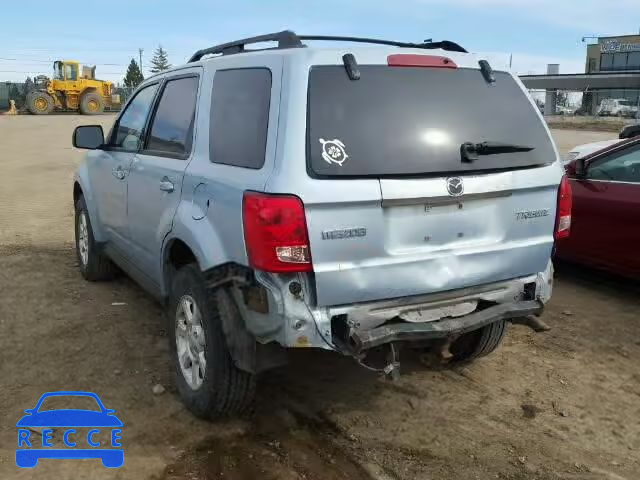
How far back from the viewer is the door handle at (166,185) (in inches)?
145

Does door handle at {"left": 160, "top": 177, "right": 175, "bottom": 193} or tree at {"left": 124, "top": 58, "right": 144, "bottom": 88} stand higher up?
tree at {"left": 124, "top": 58, "right": 144, "bottom": 88}

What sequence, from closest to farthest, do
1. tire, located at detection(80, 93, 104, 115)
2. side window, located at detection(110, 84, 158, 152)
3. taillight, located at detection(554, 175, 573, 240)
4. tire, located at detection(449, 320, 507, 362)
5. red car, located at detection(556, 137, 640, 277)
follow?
taillight, located at detection(554, 175, 573, 240) < tire, located at detection(449, 320, 507, 362) < side window, located at detection(110, 84, 158, 152) < red car, located at detection(556, 137, 640, 277) < tire, located at detection(80, 93, 104, 115)

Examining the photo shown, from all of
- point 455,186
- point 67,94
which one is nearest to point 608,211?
point 455,186

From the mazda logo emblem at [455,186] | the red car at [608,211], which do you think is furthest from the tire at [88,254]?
the red car at [608,211]

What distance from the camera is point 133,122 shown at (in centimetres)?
480

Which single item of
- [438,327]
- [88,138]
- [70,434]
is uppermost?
[88,138]

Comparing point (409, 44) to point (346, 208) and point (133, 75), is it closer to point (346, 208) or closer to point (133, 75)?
point (346, 208)

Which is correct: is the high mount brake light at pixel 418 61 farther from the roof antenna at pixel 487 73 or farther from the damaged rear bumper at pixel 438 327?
the damaged rear bumper at pixel 438 327

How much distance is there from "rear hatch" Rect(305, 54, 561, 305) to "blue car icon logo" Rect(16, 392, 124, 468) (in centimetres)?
143

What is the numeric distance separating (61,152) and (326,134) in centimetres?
1751

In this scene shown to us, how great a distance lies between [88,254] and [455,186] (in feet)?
13.0

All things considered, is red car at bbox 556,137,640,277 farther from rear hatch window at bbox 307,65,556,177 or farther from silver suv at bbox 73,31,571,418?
rear hatch window at bbox 307,65,556,177

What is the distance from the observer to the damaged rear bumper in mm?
2941

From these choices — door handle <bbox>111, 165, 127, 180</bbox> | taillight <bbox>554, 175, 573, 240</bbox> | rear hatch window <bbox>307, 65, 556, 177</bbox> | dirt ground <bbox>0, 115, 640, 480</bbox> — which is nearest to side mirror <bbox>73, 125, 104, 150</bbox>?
door handle <bbox>111, 165, 127, 180</bbox>
